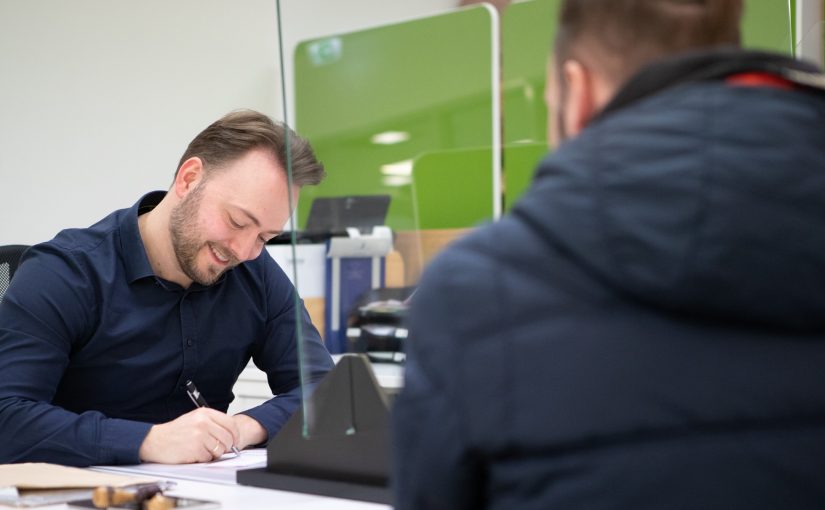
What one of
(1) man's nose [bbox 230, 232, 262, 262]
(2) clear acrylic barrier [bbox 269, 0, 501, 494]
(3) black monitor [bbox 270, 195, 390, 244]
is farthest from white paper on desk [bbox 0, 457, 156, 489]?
(1) man's nose [bbox 230, 232, 262, 262]

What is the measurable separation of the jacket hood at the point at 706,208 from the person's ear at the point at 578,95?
0.10 m

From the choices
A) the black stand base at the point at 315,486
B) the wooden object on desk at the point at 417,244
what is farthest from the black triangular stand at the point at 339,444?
the wooden object on desk at the point at 417,244

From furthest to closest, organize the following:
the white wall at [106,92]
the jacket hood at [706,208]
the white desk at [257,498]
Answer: the white wall at [106,92] → the white desk at [257,498] → the jacket hood at [706,208]

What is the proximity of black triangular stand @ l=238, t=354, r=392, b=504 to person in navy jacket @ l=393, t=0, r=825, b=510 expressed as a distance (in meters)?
0.59

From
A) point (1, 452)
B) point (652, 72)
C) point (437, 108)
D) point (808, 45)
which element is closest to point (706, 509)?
point (652, 72)

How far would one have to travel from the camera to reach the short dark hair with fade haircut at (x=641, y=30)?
70 cm

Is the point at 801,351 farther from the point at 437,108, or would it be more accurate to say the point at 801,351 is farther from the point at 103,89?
the point at 103,89

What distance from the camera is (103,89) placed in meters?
3.41

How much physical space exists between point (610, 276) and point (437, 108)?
0.63 m

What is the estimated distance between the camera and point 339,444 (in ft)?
4.35

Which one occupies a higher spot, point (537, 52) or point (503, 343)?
point (537, 52)

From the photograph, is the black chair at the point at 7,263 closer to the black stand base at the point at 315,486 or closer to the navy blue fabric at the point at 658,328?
the black stand base at the point at 315,486

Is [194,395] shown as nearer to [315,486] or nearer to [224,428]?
[224,428]

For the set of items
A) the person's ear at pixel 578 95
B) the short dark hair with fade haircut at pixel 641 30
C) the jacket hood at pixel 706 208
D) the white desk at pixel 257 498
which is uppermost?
the short dark hair with fade haircut at pixel 641 30
